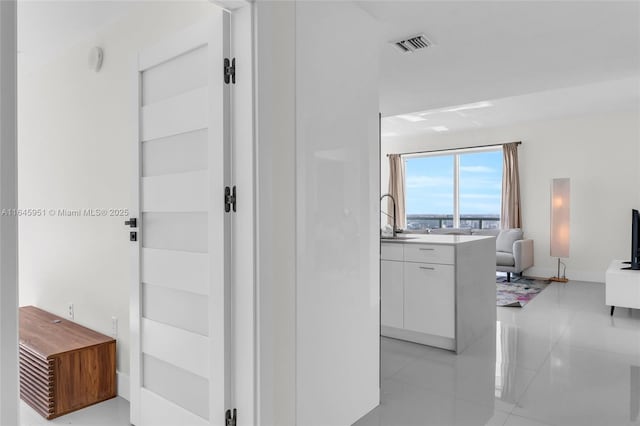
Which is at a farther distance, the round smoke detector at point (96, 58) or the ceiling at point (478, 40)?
the round smoke detector at point (96, 58)

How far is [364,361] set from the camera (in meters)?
2.28

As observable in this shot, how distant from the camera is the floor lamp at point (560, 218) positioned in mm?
6258

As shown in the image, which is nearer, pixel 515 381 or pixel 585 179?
pixel 515 381

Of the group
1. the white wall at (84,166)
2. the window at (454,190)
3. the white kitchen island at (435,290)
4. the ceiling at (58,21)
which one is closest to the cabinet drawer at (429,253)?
the white kitchen island at (435,290)

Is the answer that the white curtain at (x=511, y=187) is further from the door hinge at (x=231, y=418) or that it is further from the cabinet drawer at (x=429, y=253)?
the door hinge at (x=231, y=418)

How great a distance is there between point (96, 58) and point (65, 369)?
1915 millimetres

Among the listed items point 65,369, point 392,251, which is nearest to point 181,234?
point 65,369

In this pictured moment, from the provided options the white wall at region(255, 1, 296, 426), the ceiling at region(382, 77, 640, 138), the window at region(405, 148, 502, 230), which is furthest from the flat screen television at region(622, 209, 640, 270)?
the white wall at region(255, 1, 296, 426)

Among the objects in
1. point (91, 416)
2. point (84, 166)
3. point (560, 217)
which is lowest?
point (91, 416)

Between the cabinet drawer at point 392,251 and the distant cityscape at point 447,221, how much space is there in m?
4.86

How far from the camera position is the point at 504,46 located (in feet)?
9.71

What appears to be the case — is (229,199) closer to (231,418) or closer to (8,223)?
(8,223)

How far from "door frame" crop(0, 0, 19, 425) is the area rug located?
4.87 meters

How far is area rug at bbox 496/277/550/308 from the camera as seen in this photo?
16.3 ft
